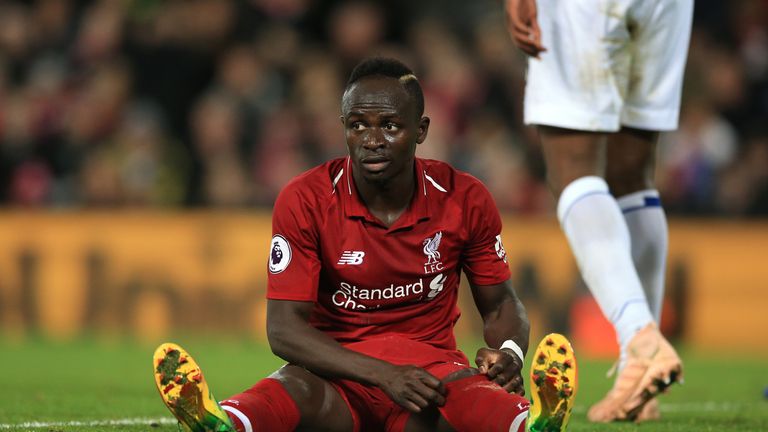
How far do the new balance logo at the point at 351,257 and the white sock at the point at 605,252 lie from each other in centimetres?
104

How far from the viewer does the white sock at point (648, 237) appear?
512cm

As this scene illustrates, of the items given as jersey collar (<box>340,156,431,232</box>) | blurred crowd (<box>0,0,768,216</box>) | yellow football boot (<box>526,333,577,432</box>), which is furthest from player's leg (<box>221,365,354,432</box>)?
blurred crowd (<box>0,0,768,216</box>)

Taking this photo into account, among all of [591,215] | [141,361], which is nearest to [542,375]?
[591,215]

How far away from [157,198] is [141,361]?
3.20 meters

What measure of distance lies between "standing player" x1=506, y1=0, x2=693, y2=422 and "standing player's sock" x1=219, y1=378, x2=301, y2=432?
52.0 inches

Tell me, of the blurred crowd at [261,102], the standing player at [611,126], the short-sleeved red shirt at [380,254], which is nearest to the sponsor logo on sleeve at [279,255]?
the short-sleeved red shirt at [380,254]

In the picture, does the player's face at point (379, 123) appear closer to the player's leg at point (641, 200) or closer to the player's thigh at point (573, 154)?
the player's thigh at point (573, 154)

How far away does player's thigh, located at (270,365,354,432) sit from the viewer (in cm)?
Result: 368

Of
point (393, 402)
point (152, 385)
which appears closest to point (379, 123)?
point (393, 402)

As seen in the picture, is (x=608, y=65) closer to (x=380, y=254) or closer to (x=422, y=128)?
(x=422, y=128)

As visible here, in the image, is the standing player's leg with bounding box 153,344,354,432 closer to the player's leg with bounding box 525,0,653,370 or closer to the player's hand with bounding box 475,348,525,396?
the player's hand with bounding box 475,348,525,396

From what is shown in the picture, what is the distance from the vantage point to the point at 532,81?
4.95m

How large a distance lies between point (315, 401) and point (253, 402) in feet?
0.72

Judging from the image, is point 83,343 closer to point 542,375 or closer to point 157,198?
point 157,198
